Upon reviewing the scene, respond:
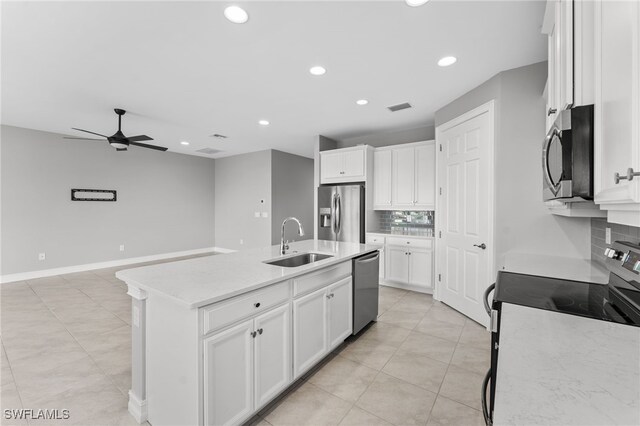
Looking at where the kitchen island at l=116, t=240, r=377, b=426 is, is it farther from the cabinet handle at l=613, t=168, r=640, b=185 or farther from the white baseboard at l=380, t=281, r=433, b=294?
the white baseboard at l=380, t=281, r=433, b=294

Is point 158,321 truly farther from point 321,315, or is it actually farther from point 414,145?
point 414,145

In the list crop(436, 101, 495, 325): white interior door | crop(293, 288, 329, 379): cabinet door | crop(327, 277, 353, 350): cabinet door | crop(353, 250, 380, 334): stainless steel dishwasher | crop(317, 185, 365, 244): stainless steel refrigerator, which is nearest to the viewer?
crop(293, 288, 329, 379): cabinet door

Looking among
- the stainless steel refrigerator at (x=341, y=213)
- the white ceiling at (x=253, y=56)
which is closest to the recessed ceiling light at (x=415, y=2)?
the white ceiling at (x=253, y=56)

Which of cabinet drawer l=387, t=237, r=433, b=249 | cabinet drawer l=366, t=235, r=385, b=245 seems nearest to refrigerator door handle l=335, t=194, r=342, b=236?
cabinet drawer l=366, t=235, r=385, b=245

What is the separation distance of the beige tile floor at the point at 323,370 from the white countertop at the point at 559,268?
0.91 metres

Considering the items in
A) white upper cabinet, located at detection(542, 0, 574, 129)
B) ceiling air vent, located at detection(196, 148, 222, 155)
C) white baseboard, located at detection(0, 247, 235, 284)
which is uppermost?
ceiling air vent, located at detection(196, 148, 222, 155)

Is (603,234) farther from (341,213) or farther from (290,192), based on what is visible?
(290,192)

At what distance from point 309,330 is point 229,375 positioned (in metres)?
0.72

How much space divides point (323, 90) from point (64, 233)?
5.68 meters

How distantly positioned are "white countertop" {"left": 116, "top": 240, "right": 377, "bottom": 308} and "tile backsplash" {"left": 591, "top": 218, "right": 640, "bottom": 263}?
183 cm

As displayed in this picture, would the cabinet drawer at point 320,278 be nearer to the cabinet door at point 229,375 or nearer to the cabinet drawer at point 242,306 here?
the cabinet drawer at point 242,306

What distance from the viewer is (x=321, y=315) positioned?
7.02ft

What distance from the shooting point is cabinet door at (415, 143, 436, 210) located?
13.6ft

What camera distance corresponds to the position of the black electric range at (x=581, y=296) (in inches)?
42.3
